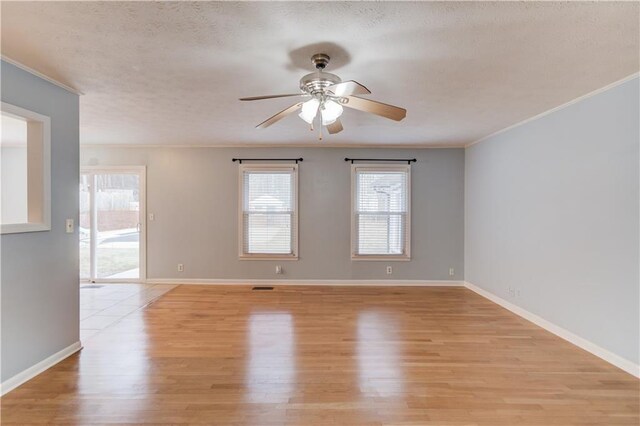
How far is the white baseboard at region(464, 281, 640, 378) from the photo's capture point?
2587mm

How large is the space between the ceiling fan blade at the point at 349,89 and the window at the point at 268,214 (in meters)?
3.50

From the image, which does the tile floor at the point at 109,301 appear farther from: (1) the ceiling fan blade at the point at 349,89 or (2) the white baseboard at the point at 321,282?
(1) the ceiling fan blade at the point at 349,89

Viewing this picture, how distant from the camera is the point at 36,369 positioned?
250cm

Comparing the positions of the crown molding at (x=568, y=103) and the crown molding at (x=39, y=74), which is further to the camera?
the crown molding at (x=568, y=103)

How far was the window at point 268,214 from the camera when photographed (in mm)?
5469

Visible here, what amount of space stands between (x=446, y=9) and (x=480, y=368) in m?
2.69

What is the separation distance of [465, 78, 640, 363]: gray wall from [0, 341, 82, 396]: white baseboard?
4.82 metres

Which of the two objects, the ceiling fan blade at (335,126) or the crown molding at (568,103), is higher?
the crown molding at (568,103)

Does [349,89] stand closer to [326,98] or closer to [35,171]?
[326,98]

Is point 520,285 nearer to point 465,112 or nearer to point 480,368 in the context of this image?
point 480,368

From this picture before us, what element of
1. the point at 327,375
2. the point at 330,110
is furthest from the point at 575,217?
the point at 327,375

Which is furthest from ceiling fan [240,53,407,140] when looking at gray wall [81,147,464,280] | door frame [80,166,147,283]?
door frame [80,166,147,283]

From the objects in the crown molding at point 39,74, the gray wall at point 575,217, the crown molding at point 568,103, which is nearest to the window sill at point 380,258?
the gray wall at point 575,217

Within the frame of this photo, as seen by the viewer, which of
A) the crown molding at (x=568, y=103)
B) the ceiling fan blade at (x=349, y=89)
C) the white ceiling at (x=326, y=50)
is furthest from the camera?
the crown molding at (x=568, y=103)
